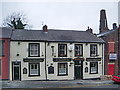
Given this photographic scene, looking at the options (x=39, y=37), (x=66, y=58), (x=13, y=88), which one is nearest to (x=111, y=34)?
(x=66, y=58)

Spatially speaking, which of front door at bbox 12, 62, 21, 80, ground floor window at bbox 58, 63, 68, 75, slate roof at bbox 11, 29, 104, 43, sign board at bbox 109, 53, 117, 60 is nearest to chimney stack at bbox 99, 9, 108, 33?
slate roof at bbox 11, 29, 104, 43

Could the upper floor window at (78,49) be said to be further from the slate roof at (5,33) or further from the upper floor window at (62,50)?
the slate roof at (5,33)

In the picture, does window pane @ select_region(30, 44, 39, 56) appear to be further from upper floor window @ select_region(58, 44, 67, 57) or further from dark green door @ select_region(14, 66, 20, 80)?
upper floor window @ select_region(58, 44, 67, 57)

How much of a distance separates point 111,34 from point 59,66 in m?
9.25

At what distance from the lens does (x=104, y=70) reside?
873 inches

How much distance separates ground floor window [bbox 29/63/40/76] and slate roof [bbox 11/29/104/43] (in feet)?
11.3

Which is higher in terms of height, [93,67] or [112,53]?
[112,53]

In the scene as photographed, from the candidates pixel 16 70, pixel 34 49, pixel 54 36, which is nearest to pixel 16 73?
pixel 16 70

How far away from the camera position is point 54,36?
21656mm

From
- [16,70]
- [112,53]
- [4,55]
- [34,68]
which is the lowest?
[16,70]

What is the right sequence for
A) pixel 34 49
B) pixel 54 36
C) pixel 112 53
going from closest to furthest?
pixel 34 49 < pixel 54 36 < pixel 112 53

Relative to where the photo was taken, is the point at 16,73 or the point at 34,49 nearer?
the point at 16,73

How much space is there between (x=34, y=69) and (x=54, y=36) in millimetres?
5478

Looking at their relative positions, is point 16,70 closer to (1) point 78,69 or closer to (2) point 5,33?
(2) point 5,33
